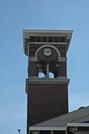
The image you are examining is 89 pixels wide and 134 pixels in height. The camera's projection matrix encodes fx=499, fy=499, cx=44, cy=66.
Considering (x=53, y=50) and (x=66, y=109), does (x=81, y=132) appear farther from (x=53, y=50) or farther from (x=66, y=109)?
(x=53, y=50)

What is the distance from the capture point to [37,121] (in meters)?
48.4

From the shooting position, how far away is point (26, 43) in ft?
172

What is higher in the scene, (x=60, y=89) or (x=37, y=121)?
(x=60, y=89)

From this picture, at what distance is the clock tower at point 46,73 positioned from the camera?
49.3 m

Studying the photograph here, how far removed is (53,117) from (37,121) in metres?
1.60

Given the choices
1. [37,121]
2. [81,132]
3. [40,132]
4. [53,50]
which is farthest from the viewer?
[53,50]

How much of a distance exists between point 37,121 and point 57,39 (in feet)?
30.2

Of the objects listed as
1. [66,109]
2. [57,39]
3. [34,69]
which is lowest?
[66,109]

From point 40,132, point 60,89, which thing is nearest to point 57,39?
point 60,89

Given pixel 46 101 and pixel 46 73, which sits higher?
pixel 46 73

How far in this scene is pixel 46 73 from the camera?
5156cm

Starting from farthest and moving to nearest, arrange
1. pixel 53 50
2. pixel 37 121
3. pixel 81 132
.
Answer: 1. pixel 53 50
2. pixel 37 121
3. pixel 81 132

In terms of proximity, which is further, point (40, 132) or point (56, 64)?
point (56, 64)

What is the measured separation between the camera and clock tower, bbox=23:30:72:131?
4931cm
